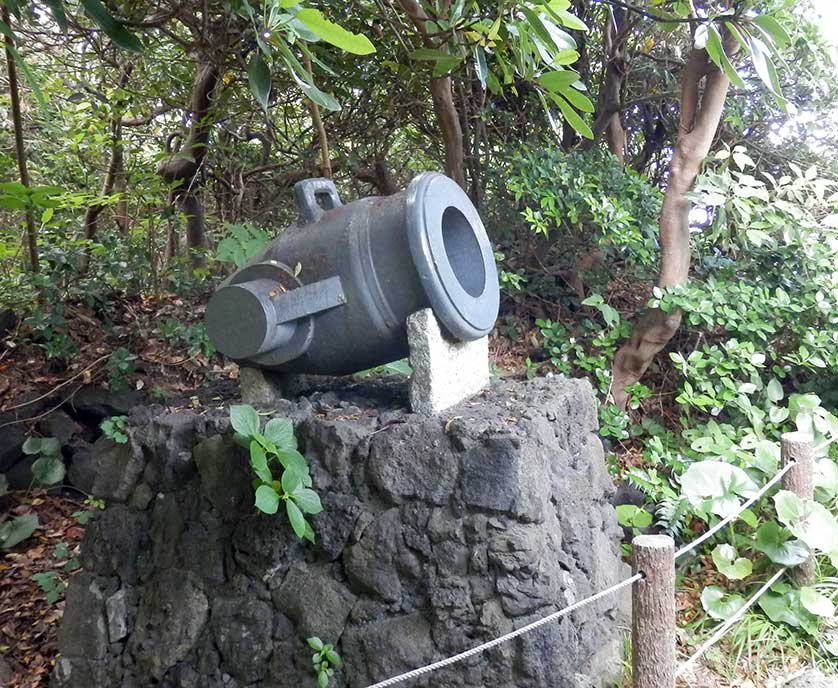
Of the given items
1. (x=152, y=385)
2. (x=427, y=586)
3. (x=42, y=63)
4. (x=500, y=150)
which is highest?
(x=42, y=63)

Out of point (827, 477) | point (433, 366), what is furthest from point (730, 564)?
point (433, 366)

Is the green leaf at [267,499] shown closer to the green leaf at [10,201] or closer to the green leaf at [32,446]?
the green leaf at [10,201]

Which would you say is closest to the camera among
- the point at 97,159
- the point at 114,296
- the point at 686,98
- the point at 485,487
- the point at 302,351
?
the point at 485,487

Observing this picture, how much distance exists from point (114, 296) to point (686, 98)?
357 centimetres

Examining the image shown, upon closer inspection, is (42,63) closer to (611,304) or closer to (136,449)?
(136,449)

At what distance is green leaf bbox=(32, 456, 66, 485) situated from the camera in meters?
3.56

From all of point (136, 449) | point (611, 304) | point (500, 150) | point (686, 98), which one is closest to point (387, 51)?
point (500, 150)

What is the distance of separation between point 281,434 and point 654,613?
45.3 inches

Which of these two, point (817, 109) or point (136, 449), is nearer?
point (136, 449)

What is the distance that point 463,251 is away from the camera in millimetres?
2438

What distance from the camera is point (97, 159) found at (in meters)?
5.12

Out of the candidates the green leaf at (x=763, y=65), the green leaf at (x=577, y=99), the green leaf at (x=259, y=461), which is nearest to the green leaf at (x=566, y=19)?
the green leaf at (x=577, y=99)

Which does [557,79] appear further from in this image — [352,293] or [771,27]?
[352,293]

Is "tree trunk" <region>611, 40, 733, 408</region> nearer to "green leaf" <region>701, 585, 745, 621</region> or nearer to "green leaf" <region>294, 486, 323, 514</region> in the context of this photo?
"green leaf" <region>701, 585, 745, 621</region>
